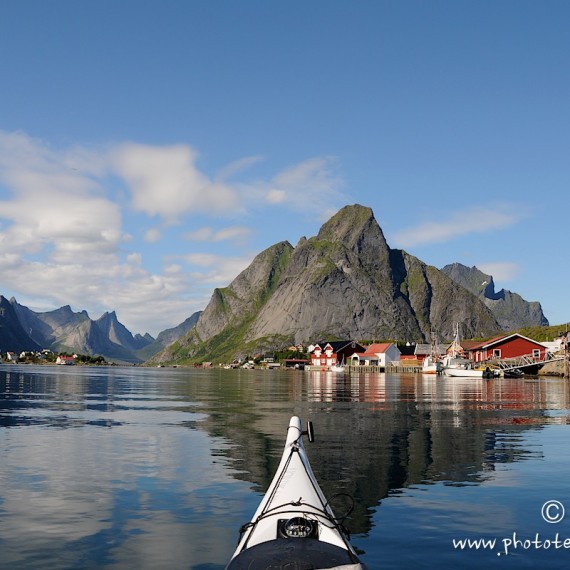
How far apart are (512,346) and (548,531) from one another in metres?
137

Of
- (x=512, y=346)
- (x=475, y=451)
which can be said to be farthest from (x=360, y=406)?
(x=512, y=346)

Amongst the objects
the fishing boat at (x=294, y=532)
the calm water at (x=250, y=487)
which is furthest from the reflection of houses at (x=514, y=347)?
the fishing boat at (x=294, y=532)

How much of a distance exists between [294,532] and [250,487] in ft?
27.6

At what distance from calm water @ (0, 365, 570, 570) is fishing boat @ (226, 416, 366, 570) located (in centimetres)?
152

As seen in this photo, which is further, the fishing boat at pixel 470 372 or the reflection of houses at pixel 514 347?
the reflection of houses at pixel 514 347

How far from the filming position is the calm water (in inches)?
562

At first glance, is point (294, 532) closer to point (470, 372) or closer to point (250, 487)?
point (250, 487)

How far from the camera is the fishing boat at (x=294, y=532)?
10750mm

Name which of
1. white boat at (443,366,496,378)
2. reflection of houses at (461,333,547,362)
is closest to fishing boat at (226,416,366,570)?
white boat at (443,366,496,378)

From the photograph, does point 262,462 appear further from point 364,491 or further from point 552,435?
point 552,435

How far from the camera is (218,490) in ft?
66.2

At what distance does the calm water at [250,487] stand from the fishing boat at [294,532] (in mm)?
1525

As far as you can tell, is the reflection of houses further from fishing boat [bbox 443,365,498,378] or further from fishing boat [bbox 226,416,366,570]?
fishing boat [bbox 226,416,366,570]

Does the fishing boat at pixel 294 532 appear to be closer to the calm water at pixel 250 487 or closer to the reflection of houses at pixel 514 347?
the calm water at pixel 250 487
